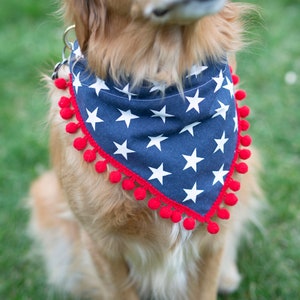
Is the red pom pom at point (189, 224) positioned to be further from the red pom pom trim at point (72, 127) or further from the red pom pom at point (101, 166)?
the red pom pom trim at point (72, 127)


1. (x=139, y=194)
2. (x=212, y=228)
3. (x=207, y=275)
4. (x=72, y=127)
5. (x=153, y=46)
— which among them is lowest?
(x=207, y=275)

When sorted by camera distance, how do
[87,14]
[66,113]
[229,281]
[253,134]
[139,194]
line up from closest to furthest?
[87,14] → [139,194] → [66,113] → [229,281] → [253,134]

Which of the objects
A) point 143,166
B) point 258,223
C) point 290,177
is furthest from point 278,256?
point 143,166

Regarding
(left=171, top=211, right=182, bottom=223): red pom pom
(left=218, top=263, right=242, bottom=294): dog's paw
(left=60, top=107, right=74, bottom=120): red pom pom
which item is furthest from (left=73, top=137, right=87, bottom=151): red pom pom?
(left=218, top=263, right=242, bottom=294): dog's paw

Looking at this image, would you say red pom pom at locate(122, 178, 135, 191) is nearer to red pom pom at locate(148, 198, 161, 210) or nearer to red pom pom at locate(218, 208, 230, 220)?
red pom pom at locate(148, 198, 161, 210)

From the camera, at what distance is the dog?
86.8 inches

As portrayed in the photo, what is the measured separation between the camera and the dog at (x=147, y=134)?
2.21 metres

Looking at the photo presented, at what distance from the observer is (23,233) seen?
364 cm

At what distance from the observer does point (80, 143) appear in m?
2.40

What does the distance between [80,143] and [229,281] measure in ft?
4.26

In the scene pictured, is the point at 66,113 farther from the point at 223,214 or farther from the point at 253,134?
the point at 253,134

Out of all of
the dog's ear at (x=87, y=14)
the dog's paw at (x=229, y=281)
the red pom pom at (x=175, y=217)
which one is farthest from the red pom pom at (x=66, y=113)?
the dog's paw at (x=229, y=281)

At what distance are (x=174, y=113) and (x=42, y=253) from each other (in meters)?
1.52

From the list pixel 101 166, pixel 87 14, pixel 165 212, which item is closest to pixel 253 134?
pixel 165 212
